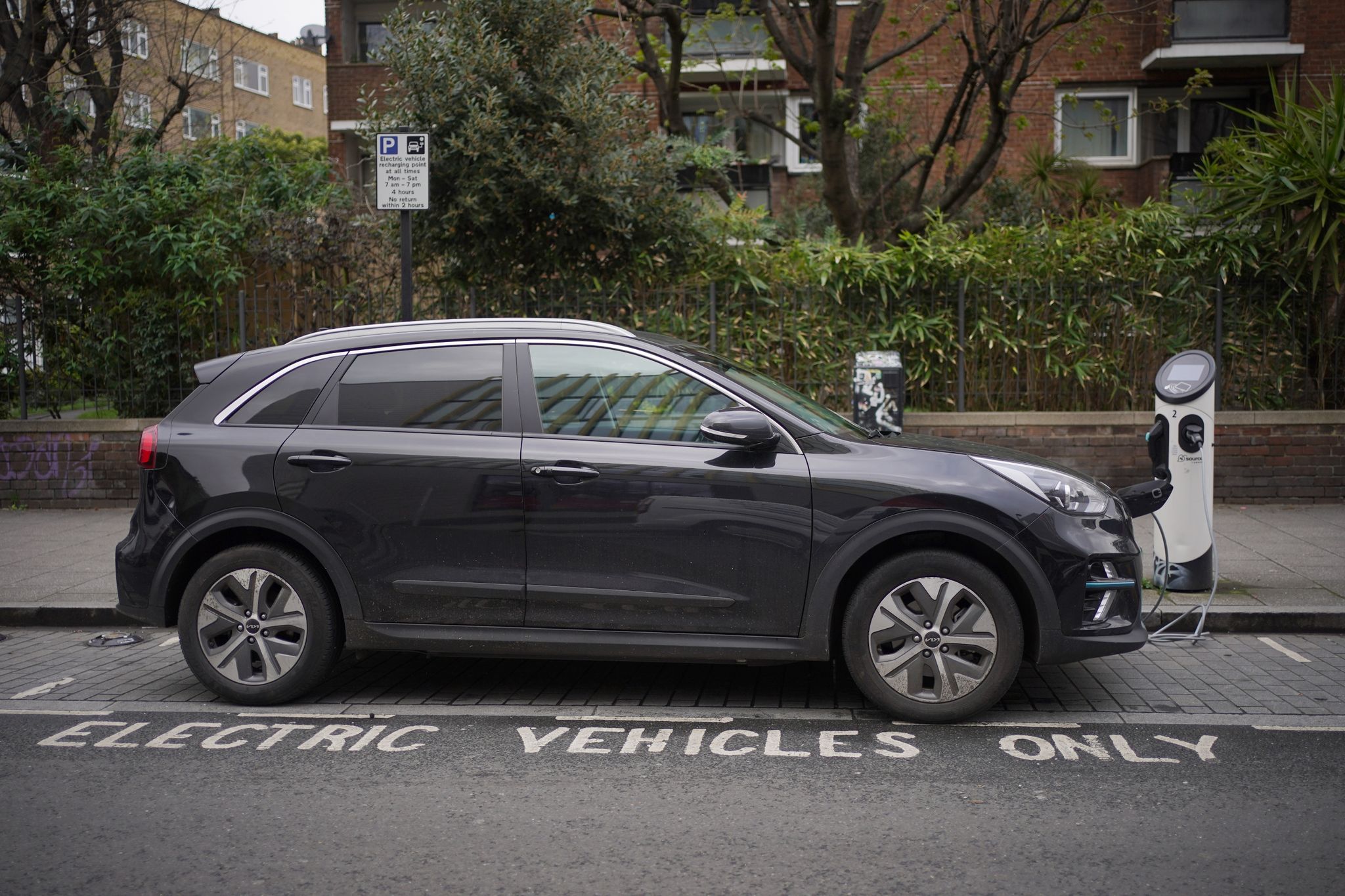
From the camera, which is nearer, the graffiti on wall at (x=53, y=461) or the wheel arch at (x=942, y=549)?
the wheel arch at (x=942, y=549)

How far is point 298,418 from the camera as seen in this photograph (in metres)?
5.52

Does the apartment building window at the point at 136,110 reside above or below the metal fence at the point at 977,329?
above

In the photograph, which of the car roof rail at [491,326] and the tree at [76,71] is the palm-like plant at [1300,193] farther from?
the tree at [76,71]

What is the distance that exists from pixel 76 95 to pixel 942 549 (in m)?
15.2

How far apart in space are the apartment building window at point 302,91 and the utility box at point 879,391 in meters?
45.6

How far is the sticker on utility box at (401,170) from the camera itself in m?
8.31

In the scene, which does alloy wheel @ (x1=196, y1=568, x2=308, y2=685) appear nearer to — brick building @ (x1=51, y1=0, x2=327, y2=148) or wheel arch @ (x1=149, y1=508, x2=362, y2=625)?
wheel arch @ (x1=149, y1=508, x2=362, y2=625)

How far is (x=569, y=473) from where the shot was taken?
516 centimetres

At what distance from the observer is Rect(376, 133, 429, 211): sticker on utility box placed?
831 cm

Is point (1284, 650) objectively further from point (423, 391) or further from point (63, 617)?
point (63, 617)

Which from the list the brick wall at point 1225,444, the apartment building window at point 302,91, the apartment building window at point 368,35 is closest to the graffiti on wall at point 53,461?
the brick wall at point 1225,444

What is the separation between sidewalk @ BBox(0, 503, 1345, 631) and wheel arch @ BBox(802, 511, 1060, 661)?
2.33 m

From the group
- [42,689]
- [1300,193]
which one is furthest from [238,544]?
[1300,193]

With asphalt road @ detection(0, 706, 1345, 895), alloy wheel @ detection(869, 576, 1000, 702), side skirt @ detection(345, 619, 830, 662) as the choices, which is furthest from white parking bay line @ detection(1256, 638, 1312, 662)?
side skirt @ detection(345, 619, 830, 662)
